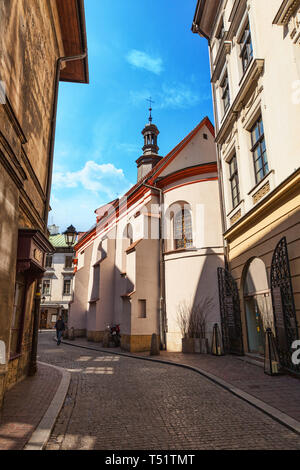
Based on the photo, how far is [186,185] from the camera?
53.7 ft

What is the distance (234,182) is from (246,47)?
5.31 meters

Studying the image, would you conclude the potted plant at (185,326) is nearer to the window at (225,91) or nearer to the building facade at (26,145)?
the building facade at (26,145)

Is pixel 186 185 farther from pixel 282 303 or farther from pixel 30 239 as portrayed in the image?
pixel 30 239

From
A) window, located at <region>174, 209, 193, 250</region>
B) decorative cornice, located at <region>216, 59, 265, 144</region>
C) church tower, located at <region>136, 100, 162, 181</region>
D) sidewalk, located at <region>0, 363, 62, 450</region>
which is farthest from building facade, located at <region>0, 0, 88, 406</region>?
church tower, located at <region>136, 100, 162, 181</region>

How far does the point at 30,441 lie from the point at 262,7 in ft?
43.8

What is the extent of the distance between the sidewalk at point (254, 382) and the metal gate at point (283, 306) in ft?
2.17

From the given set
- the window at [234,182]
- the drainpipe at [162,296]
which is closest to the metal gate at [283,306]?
the window at [234,182]

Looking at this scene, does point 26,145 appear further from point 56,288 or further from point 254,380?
point 56,288

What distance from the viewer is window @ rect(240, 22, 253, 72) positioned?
1205cm

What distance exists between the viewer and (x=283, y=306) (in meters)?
8.46

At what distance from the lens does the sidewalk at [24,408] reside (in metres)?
4.21

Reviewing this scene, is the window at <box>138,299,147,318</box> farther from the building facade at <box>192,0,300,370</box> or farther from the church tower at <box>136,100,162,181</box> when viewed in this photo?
the church tower at <box>136,100,162,181</box>

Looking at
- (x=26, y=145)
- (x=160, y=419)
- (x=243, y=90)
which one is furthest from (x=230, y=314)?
(x=26, y=145)

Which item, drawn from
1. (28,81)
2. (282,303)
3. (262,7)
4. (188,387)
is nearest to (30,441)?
(188,387)
